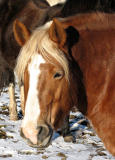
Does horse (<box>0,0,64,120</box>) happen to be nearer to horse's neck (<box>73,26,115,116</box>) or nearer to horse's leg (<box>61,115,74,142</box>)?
horse's leg (<box>61,115,74,142</box>)

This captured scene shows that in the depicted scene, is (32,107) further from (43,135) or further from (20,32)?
(20,32)

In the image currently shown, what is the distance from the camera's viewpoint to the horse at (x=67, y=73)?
2.07m

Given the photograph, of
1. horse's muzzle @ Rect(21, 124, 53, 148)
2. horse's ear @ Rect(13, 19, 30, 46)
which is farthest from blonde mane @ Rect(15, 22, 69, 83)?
horse's muzzle @ Rect(21, 124, 53, 148)

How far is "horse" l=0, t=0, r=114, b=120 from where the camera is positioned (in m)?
4.23

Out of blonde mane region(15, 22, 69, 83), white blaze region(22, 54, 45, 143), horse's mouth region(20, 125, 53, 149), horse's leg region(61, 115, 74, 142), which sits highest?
blonde mane region(15, 22, 69, 83)

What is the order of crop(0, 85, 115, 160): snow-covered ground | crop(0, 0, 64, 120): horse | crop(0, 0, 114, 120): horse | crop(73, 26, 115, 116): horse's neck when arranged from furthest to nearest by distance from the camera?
1. crop(0, 0, 64, 120): horse
2. crop(0, 0, 114, 120): horse
3. crop(0, 85, 115, 160): snow-covered ground
4. crop(73, 26, 115, 116): horse's neck

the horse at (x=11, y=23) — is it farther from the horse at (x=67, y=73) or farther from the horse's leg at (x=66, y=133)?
the horse at (x=67, y=73)

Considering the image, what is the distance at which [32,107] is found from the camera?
2.04 metres

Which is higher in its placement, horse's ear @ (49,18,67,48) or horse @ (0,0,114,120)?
horse's ear @ (49,18,67,48)

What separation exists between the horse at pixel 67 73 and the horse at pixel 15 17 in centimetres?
188

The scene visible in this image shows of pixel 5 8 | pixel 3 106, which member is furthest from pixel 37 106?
pixel 3 106

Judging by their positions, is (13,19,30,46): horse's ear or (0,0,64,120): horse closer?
(13,19,30,46): horse's ear

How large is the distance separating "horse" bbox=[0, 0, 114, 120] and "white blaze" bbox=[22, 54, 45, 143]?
2344mm

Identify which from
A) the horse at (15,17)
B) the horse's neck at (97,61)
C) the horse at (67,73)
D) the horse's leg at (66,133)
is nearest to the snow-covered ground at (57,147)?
the horse's leg at (66,133)
